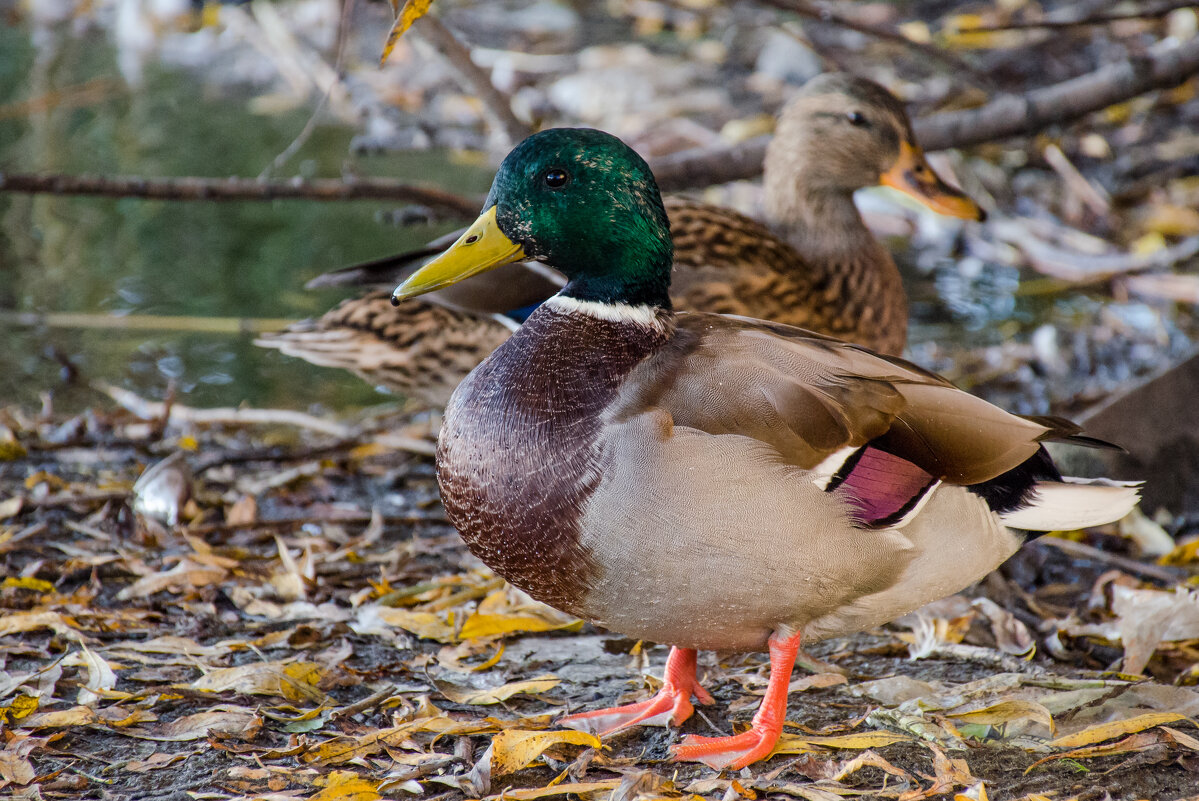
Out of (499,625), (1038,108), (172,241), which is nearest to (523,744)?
(499,625)

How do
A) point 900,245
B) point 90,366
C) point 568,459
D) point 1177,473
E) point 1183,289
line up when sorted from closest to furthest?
point 568,459
point 1177,473
point 90,366
point 1183,289
point 900,245

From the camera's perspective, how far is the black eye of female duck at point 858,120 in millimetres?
4152

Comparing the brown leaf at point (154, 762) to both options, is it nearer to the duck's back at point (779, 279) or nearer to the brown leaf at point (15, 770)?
the brown leaf at point (15, 770)

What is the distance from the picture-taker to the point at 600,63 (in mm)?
9359

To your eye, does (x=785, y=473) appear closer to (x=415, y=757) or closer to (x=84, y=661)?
(x=415, y=757)

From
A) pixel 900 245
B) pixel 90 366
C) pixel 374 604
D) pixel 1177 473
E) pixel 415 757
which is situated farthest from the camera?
pixel 900 245

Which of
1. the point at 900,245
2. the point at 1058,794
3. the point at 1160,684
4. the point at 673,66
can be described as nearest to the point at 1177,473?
the point at 1160,684

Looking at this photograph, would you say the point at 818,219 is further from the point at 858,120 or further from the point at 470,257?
the point at 470,257

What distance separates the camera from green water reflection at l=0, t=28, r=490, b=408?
207 inches

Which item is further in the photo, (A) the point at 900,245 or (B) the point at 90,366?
(A) the point at 900,245

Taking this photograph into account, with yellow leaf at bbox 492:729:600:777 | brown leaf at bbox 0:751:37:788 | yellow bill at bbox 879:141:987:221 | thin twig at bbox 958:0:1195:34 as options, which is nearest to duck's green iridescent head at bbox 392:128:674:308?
yellow leaf at bbox 492:729:600:777

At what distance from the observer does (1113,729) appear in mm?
2545

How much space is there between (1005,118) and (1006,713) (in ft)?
9.85

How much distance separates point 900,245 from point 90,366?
418 centimetres
